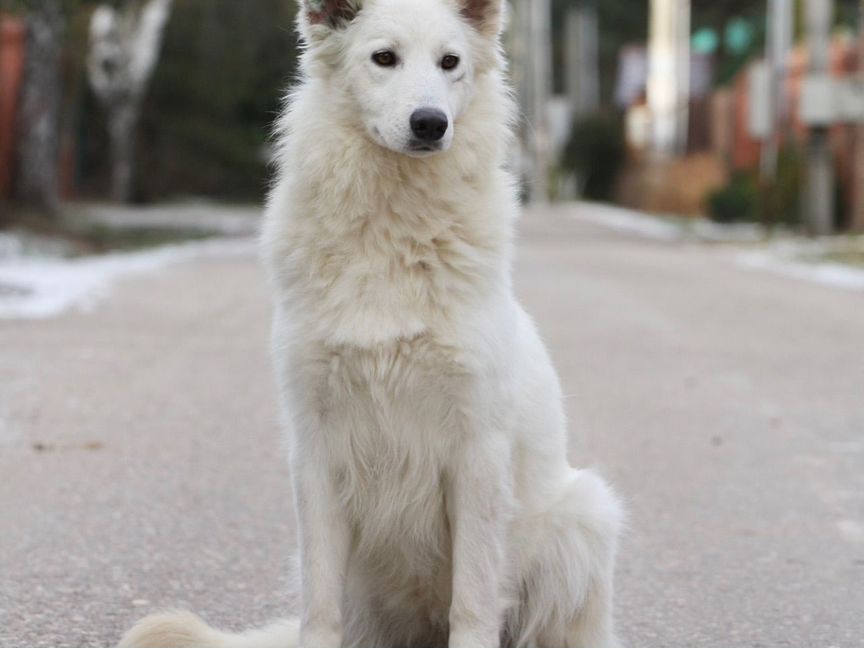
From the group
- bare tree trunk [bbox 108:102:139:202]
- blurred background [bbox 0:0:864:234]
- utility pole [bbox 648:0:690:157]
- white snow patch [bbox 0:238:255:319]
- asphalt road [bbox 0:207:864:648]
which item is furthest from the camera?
utility pole [bbox 648:0:690:157]

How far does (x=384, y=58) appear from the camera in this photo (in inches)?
159

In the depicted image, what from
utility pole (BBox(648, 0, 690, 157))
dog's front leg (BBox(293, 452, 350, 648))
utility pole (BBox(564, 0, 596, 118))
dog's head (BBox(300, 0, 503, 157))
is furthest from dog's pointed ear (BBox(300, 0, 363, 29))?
utility pole (BBox(564, 0, 596, 118))

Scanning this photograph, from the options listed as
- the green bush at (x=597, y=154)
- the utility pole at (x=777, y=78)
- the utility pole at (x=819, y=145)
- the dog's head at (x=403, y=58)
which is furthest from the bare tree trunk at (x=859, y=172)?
the dog's head at (x=403, y=58)

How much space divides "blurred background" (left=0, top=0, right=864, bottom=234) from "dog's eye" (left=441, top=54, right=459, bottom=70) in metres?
8.99

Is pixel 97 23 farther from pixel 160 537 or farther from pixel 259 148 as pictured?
pixel 160 537

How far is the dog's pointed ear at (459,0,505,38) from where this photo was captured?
417 centimetres

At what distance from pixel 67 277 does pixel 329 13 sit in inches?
462

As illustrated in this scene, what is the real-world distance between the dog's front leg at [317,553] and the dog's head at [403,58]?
0.88m

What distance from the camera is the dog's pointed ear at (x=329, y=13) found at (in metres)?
4.11

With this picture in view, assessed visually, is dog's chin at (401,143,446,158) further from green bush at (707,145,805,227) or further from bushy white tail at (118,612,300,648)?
green bush at (707,145,805,227)

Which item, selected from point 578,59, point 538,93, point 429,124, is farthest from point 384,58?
point 578,59

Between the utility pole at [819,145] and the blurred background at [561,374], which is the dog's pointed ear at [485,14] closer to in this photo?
the blurred background at [561,374]

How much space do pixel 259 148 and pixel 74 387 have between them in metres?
32.2

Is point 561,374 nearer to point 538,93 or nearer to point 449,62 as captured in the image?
point 449,62
